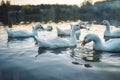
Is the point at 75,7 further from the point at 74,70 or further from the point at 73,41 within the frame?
the point at 74,70

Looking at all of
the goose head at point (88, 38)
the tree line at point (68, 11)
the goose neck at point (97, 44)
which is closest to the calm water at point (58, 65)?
the goose neck at point (97, 44)

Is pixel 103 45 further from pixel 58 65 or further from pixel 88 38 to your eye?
pixel 58 65

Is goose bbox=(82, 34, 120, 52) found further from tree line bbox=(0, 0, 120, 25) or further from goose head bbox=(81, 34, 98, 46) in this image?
tree line bbox=(0, 0, 120, 25)

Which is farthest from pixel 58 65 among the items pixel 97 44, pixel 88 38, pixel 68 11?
pixel 68 11

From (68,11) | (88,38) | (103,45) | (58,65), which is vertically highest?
(68,11)

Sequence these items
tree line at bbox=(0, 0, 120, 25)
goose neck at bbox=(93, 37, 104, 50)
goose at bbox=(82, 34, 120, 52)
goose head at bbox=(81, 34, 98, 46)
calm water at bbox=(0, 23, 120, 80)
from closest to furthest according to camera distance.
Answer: calm water at bbox=(0, 23, 120, 80) < goose at bbox=(82, 34, 120, 52) < goose head at bbox=(81, 34, 98, 46) < goose neck at bbox=(93, 37, 104, 50) < tree line at bbox=(0, 0, 120, 25)

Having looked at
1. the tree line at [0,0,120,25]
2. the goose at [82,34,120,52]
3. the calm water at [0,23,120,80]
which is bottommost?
the calm water at [0,23,120,80]

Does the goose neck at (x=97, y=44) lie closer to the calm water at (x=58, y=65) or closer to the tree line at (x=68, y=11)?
the calm water at (x=58, y=65)

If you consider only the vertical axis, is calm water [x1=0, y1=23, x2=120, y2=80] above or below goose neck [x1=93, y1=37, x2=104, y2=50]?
below

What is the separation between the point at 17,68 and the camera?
939 centimetres

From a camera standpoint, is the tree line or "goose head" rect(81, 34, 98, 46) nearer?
"goose head" rect(81, 34, 98, 46)

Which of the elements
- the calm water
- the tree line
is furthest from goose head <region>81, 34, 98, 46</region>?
the tree line

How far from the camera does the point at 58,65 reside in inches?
388

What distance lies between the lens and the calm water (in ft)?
27.2
